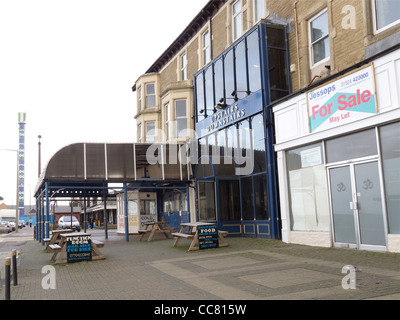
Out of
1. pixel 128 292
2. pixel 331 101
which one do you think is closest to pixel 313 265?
pixel 128 292

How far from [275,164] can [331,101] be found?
364cm

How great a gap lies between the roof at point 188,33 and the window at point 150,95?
1.83 meters

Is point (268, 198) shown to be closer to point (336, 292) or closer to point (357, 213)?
point (357, 213)

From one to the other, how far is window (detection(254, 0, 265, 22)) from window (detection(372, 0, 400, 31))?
628 centimetres

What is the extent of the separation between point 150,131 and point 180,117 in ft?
14.8

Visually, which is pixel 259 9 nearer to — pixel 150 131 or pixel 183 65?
pixel 183 65

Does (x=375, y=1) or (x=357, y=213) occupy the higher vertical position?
(x=375, y=1)

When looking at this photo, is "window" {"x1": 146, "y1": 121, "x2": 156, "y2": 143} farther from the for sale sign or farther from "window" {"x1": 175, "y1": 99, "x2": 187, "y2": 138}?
the for sale sign

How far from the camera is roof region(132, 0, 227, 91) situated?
20.5 metres

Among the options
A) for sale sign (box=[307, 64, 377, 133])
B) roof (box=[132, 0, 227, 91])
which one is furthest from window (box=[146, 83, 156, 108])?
for sale sign (box=[307, 64, 377, 133])

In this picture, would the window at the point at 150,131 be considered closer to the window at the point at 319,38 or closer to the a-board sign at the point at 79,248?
the window at the point at 319,38

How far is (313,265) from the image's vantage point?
8781 mm

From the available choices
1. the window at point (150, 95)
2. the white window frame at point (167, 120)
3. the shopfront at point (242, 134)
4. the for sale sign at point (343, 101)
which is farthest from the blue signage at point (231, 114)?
the window at point (150, 95)

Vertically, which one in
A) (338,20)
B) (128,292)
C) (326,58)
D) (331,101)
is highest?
(338,20)
